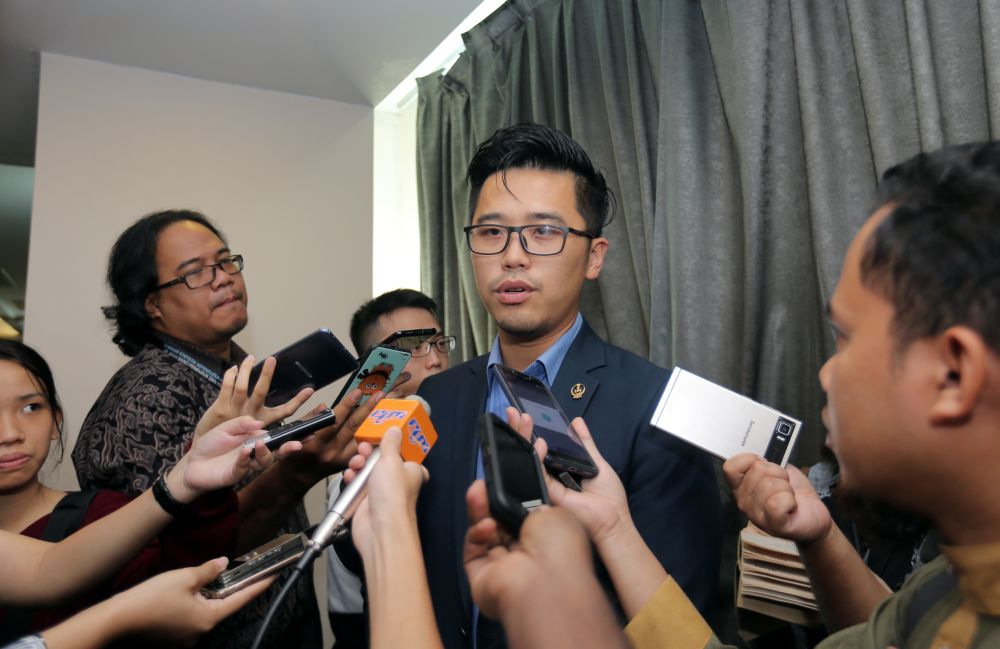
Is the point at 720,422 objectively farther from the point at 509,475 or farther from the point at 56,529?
the point at 56,529

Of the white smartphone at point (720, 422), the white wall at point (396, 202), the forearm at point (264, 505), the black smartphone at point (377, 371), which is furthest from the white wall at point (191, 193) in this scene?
the white smartphone at point (720, 422)

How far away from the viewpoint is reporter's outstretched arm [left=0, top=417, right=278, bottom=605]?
1302 mm

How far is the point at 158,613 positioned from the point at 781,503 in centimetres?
91

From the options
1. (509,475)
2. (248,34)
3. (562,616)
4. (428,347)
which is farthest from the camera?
(248,34)

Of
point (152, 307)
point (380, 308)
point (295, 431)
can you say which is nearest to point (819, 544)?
point (295, 431)

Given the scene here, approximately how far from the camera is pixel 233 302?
2109mm

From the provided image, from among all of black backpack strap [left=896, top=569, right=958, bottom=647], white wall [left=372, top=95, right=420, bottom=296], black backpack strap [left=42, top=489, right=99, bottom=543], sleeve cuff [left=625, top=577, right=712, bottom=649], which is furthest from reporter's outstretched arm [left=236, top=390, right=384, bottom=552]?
white wall [left=372, top=95, right=420, bottom=296]

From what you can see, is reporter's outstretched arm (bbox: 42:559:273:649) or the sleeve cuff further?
reporter's outstretched arm (bbox: 42:559:273:649)

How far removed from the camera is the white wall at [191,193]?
3229 mm

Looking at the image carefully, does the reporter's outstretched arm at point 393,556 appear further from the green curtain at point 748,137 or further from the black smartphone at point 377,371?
the green curtain at point 748,137

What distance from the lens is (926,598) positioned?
0.88m

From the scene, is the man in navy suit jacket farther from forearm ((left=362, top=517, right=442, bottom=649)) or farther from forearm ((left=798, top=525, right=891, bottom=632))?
forearm ((left=362, top=517, right=442, bottom=649))

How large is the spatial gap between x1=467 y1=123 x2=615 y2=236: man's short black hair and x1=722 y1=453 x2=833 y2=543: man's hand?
0.60 meters

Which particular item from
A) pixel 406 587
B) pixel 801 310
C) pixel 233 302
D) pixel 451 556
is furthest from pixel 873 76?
pixel 233 302
